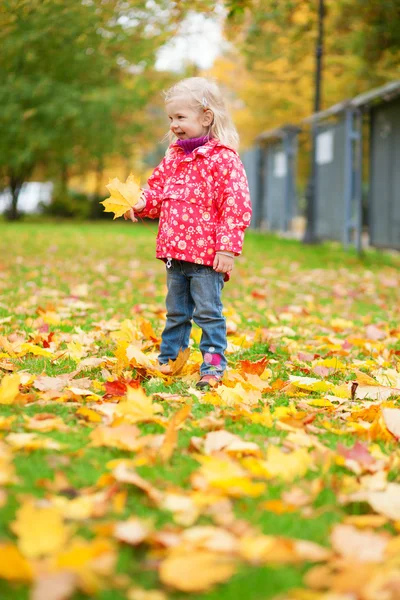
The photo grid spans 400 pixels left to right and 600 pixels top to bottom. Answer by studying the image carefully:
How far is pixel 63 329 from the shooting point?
453cm

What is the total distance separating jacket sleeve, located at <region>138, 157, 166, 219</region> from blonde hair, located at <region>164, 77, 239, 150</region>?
30cm

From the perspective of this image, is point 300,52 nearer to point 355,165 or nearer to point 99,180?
point 355,165

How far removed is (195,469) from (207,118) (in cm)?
181

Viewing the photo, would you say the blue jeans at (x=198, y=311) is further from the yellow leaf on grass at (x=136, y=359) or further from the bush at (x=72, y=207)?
the bush at (x=72, y=207)

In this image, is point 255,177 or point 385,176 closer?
point 385,176

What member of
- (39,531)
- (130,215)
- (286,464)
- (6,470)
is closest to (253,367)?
(130,215)

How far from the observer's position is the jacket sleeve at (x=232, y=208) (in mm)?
3246

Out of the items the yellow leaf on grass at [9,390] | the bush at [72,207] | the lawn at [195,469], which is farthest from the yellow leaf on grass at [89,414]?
the bush at [72,207]

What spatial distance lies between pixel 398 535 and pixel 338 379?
180cm

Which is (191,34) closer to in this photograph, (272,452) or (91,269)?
(91,269)

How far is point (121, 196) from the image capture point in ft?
11.2

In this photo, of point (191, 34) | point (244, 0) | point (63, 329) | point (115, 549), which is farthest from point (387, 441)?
point (191, 34)

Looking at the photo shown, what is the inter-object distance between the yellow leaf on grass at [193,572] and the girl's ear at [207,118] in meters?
2.27

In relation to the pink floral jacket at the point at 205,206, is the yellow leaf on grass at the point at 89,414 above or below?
below
